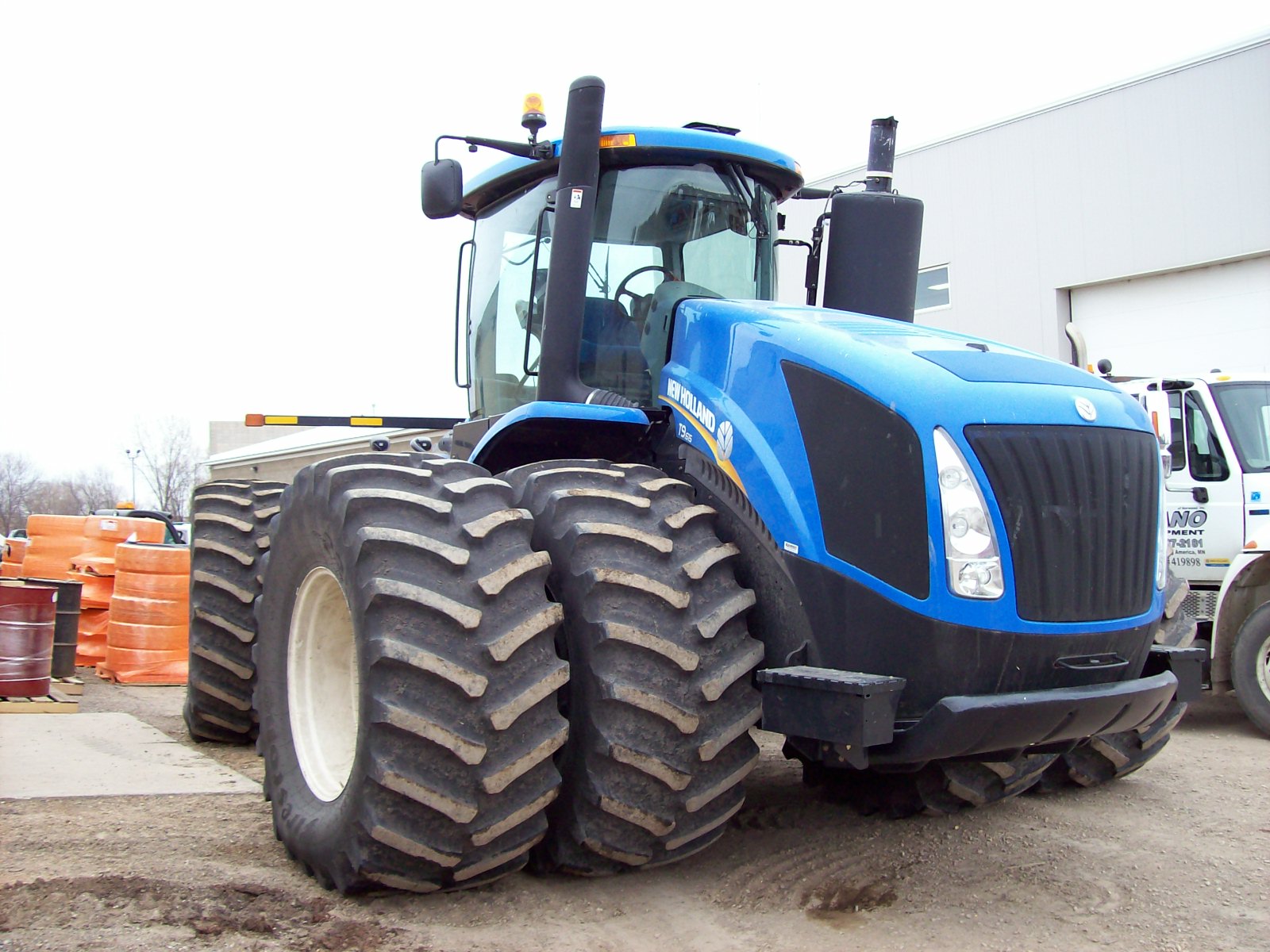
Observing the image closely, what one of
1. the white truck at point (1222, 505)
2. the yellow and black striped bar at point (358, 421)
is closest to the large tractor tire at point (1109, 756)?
the white truck at point (1222, 505)

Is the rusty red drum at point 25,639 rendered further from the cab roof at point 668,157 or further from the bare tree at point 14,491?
the bare tree at point 14,491

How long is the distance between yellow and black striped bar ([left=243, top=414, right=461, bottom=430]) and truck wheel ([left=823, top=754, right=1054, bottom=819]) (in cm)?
349

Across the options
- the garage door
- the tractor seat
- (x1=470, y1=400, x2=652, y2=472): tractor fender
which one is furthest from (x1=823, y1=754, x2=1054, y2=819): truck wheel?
the garage door

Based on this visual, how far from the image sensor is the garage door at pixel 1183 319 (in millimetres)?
15438

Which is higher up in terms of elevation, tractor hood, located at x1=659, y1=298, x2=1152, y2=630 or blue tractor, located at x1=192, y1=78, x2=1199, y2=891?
tractor hood, located at x1=659, y1=298, x2=1152, y2=630

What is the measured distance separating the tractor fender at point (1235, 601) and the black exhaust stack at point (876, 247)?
13.7ft

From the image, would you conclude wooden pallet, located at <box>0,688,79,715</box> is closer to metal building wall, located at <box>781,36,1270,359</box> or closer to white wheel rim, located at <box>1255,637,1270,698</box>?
white wheel rim, located at <box>1255,637,1270,698</box>

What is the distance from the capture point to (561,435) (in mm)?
4824

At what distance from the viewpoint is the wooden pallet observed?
24.1ft

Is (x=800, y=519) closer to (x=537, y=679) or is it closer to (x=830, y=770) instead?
(x=537, y=679)

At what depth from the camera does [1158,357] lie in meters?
16.7

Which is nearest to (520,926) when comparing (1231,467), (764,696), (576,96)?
(764,696)

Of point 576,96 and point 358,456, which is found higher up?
point 576,96

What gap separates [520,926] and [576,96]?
304 cm
